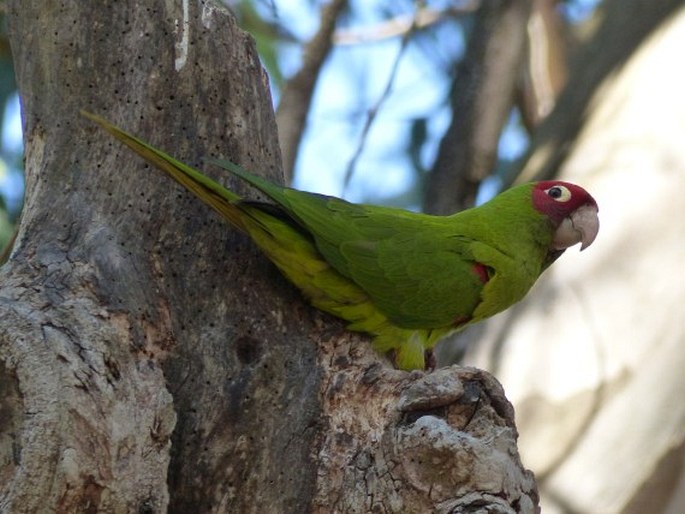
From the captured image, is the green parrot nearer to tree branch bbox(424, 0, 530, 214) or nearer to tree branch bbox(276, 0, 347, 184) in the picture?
tree branch bbox(424, 0, 530, 214)

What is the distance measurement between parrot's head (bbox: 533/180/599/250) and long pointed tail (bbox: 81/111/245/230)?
1222 mm

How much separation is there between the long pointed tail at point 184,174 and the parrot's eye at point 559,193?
4.07 feet

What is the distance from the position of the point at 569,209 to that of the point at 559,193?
0.06 m

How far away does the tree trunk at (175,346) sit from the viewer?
1.97 m

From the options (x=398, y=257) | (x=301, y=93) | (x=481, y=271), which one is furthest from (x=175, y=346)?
(x=301, y=93)

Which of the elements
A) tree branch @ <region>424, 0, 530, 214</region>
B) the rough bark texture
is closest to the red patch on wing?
the rough bark texture

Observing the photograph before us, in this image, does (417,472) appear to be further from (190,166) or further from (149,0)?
(149,0)

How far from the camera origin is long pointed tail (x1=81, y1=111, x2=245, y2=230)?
2275 millimetres

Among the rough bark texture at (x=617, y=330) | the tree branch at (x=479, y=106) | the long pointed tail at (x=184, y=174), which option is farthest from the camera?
the tree branch at (x=479, y=106)

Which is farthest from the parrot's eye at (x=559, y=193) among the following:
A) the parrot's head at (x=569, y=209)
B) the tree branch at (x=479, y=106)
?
the tree branch at (x=479, y=106)

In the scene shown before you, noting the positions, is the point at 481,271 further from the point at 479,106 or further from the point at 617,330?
the point at 479,106

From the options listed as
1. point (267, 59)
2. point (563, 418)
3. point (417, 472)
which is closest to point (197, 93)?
point (417, 472)

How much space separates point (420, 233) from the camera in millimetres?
2906

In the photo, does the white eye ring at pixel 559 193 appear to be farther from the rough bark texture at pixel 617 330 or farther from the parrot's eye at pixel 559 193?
the rough bark texture at pixel 617 330
